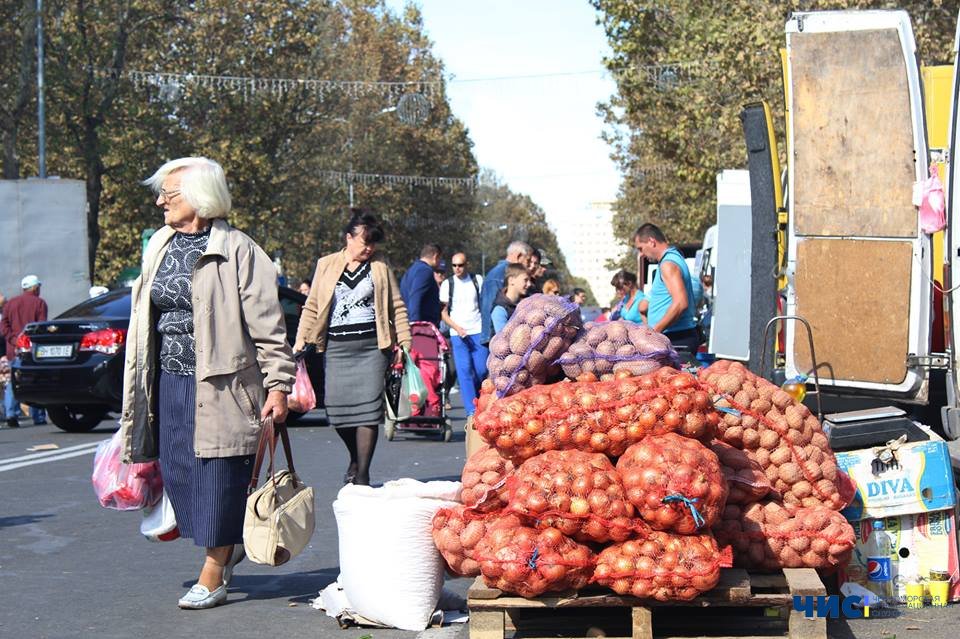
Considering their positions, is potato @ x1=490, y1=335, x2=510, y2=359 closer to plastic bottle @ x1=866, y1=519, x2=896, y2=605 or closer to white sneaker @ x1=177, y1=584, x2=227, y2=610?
white sneaker @ x1=177, y1=584, x2=227, y2=610

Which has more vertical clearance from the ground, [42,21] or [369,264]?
[42,21]

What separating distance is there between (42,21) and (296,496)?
2817 centimetres

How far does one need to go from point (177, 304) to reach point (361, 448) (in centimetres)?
272

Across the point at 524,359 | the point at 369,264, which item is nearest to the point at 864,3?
the point at 369,264

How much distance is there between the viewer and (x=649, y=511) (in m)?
5.01

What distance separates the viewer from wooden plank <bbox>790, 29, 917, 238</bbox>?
25.5 feet

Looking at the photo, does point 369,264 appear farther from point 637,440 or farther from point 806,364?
point 637,440

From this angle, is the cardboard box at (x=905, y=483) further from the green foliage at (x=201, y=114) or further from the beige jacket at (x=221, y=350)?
the green foliage at (x=201, y=114)

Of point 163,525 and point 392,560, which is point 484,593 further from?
point 163,525

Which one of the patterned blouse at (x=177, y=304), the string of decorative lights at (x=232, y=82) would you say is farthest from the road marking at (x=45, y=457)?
the string of decorative lights at (x=232, y=82)

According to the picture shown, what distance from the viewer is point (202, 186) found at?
616 centimetres

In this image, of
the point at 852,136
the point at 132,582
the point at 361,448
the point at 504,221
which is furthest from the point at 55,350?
the point at 504,221

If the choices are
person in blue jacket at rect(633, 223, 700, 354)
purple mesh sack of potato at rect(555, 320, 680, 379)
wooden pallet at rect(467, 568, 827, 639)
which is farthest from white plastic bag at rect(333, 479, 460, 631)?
person in blue jacket at rect(633, 223, 700, 354)

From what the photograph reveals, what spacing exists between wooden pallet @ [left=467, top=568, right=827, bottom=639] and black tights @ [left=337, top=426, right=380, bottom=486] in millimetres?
3081
